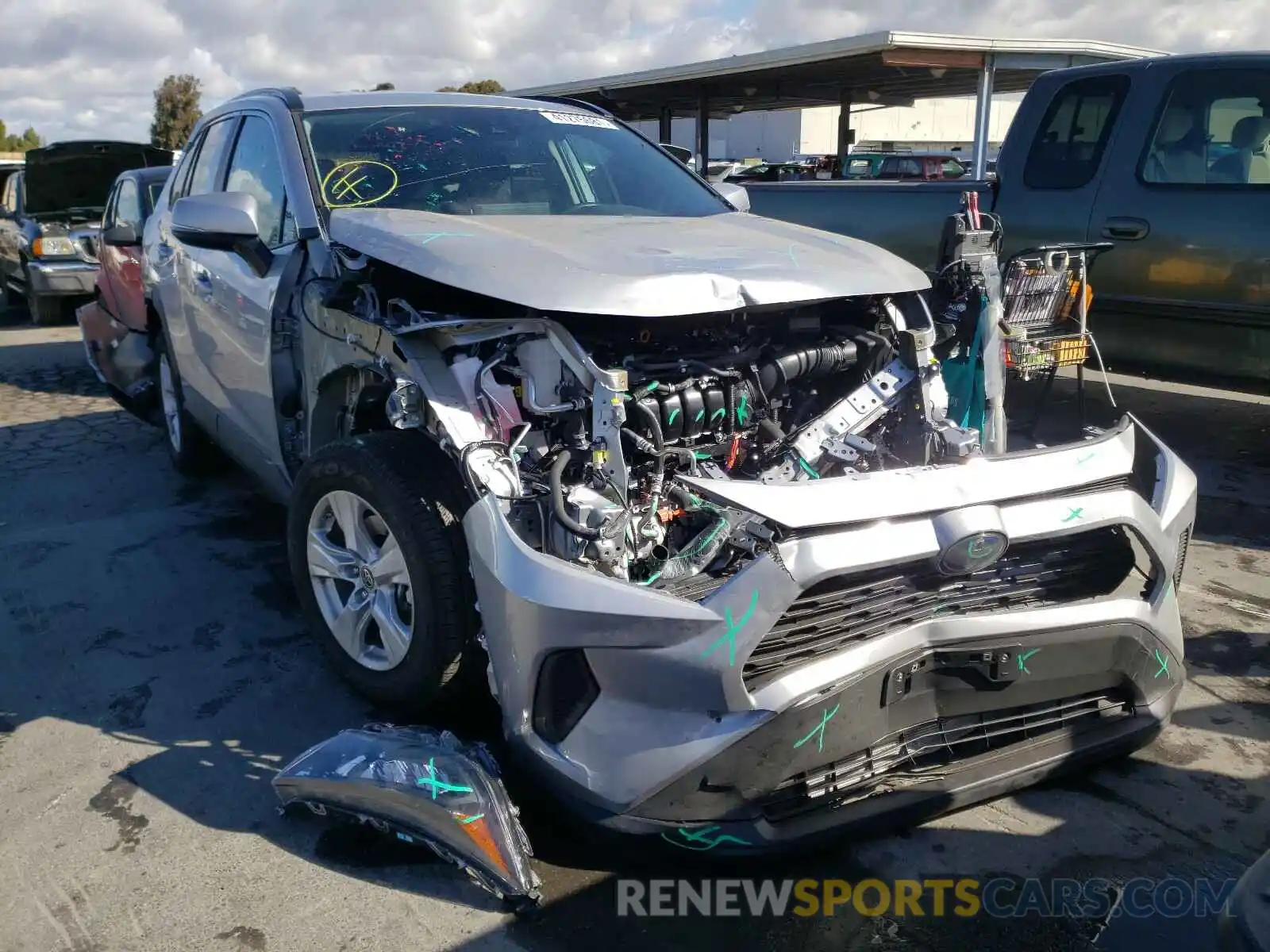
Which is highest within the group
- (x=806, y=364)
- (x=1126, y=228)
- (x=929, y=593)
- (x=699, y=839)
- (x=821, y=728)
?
(x=1126, y=228)

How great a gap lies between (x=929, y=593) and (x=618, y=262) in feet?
3.86

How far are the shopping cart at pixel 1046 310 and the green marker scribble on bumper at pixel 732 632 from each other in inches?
101

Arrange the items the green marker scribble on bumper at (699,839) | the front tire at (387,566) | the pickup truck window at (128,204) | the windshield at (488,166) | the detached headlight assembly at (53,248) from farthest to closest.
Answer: the detached headlight assembly at (53,248), the pickup truck window at (128,204), the windshield at (488,166), the front tire at (387,566), the green marker scribble on bumper at (699,839)

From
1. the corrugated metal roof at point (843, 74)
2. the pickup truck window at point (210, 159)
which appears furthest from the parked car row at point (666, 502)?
the corrugated metal roof at point (843, 74)

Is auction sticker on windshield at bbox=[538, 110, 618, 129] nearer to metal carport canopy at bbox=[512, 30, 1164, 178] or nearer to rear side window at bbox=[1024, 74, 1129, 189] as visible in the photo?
rear side window at bbox=[1024, 74, 1129, 189]

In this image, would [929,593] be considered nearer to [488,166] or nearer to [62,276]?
[488,166]

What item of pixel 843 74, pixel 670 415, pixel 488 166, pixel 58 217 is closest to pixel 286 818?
pixel 670 415

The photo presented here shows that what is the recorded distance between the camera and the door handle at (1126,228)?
17.3 ft

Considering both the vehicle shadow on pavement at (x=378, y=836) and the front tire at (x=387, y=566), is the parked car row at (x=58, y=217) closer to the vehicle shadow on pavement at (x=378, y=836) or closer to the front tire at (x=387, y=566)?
the vehicle shadow on pavement at (x=378, y=836)

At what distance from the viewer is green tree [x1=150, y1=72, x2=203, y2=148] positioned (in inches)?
1523

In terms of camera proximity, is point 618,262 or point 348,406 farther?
point 348,406

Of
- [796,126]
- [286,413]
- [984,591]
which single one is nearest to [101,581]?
[286,413]

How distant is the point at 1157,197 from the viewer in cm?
525

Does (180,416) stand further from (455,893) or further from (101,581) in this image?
(455,893)
